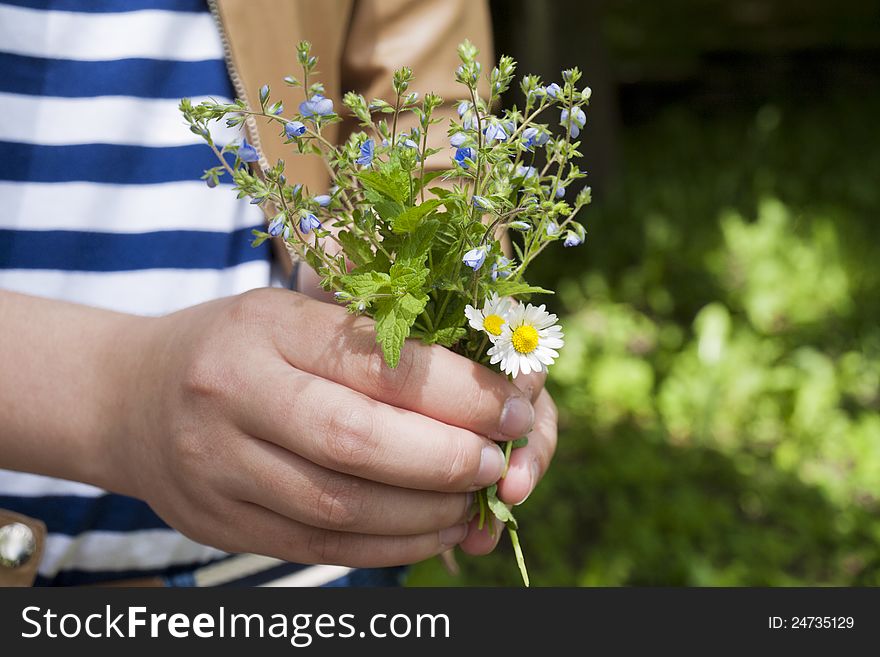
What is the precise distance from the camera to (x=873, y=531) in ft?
11.0

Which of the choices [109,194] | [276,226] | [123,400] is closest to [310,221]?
[276,226]

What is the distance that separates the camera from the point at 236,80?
57.2 inches

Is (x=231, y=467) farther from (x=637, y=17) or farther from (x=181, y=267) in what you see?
(x=637, y=17)

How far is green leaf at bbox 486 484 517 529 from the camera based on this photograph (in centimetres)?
117

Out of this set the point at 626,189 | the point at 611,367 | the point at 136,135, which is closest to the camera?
the point at 136,135

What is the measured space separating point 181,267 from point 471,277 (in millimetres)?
583

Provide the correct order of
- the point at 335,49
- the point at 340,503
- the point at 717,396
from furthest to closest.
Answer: the point at 717,396 < the point at 335,49 < the point at 340,503

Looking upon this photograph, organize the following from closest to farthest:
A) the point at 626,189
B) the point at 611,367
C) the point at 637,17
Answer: the point at 611,367
the point at 626,189
the point at 637,17

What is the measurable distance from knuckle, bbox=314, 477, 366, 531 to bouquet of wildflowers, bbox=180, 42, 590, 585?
0.17 m

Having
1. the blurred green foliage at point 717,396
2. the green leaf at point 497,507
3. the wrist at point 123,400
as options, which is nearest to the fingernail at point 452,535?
the green leaf at point 497,507

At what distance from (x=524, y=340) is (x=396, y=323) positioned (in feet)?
0.53

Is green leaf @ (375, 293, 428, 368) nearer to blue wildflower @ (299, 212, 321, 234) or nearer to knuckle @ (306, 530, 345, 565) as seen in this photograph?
blue wildflower @ (299, 212, 321, 234)

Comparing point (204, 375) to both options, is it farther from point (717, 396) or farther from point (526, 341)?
point (717, 396)

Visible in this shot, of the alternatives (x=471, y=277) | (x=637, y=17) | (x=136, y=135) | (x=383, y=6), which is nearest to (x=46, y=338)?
(x=136, y=135)
